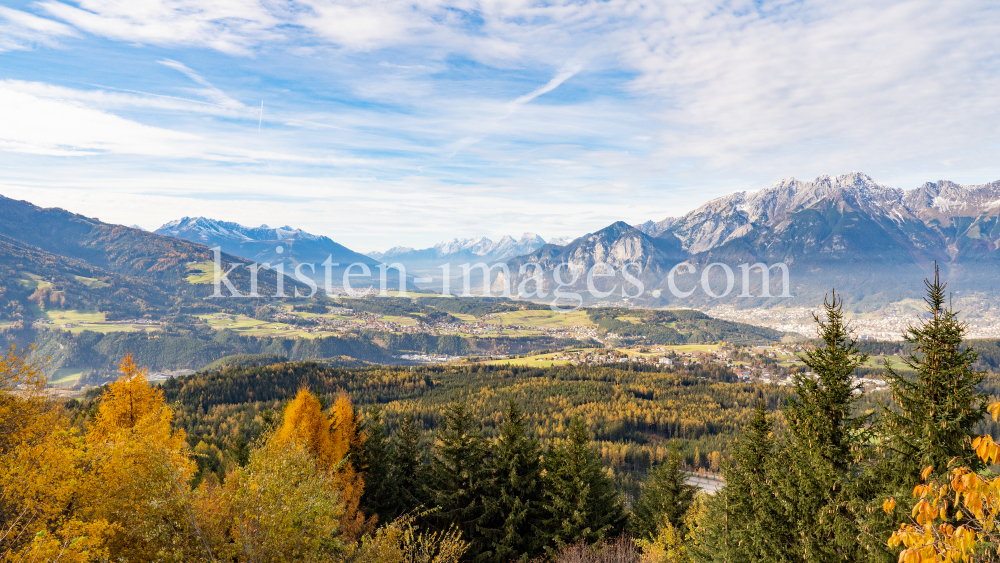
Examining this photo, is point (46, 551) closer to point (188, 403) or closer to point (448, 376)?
point (188, 403)

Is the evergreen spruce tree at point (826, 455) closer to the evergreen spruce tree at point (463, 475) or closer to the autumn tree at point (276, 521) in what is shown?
the autumn tree at point (276, 521)

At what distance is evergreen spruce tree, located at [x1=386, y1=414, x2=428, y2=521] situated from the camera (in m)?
39.7

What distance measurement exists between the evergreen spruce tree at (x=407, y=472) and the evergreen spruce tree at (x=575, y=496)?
36.8ft

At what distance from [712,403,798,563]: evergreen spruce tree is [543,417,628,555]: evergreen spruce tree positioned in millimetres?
10036

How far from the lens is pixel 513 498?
36.6m

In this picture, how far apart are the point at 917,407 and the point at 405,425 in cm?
3576

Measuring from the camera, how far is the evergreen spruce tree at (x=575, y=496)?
35.6m

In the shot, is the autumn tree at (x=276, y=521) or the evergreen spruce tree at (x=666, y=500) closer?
the autumn tree at (x=276, y=521)

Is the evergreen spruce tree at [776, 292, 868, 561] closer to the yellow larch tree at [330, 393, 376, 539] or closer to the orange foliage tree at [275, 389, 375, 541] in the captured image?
the yellow larch tree at [330, 393, 376, 539]

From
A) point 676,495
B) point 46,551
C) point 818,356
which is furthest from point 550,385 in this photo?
point 46,551

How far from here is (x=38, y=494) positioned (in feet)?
49.9

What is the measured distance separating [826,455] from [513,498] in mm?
23808

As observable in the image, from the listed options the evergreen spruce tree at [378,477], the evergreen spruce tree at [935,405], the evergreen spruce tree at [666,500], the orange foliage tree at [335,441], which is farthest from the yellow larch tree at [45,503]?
the evergreen spruce tree at [666,500]

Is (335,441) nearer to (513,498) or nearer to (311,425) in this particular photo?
(311,425)
